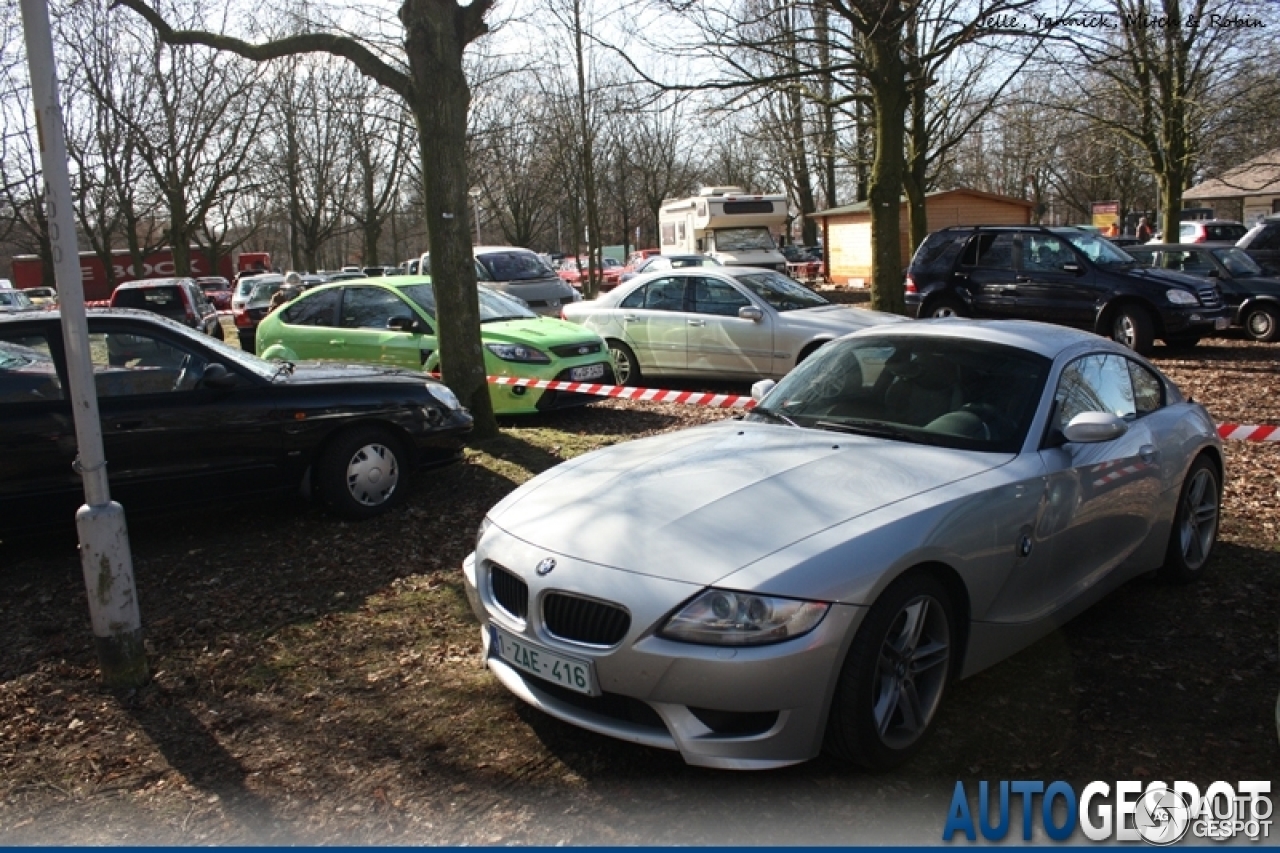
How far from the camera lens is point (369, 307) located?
10992 millimetres

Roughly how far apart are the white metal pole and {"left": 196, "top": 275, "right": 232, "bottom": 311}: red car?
38.1 meters

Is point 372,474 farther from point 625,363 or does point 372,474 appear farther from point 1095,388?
point 625,363

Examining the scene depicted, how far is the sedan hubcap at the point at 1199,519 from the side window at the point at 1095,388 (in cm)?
69

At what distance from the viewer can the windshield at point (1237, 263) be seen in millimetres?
15855

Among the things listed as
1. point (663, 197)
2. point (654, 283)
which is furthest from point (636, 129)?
point (654, 283)

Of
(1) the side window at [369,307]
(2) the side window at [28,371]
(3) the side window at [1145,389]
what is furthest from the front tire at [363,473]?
(3) the side window at [1145,389]

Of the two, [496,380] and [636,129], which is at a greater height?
[636,129]

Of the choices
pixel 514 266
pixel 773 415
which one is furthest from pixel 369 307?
pixel 514 266

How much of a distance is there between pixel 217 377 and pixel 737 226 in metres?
24.7

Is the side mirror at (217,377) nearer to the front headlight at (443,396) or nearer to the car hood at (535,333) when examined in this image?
the front headlight at (443,396)

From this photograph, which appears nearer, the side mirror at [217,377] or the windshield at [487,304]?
the side mirror at [217,377]

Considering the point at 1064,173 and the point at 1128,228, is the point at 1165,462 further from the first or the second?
the point at 1064,173

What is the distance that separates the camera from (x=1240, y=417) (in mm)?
9641

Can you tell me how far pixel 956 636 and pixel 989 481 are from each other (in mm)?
609
